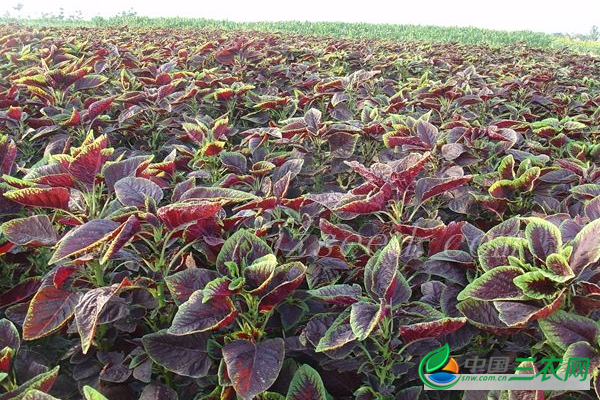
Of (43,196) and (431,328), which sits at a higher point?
(43,196)

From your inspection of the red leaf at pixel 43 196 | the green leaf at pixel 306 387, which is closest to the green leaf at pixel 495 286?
the green leaf at pixel 306 387

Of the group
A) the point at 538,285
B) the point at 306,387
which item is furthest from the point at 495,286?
the point at 306,387

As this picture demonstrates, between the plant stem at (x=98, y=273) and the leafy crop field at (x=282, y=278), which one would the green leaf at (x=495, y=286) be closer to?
the leafy crop field at (x=282, y=278)

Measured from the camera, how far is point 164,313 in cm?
144

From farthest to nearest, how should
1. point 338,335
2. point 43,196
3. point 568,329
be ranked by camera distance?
point 43,196 < point 338,335 < point 568,329

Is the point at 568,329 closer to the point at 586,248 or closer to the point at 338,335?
the point at 586,248

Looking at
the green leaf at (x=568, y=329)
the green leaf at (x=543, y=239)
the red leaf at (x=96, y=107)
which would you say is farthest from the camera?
the red leaf at (x=96, y=107)

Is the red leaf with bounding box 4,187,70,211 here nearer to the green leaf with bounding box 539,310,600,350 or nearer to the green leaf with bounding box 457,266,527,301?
the green leaf with bounding box 457,266,527,301

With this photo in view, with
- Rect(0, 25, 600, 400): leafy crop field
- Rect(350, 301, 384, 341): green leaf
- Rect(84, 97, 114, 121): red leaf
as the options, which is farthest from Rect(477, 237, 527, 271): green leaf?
Rect(84, 97, 114, 121): red leaf

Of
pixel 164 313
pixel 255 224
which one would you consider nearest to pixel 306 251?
pixel 255 224

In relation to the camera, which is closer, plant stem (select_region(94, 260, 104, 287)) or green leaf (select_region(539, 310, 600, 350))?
green leaf (select_region(539, 310, 600, 350))

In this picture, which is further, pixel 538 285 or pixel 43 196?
pixel 43 196

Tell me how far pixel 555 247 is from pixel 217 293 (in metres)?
0.76

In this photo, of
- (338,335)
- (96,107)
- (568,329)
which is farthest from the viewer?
(96,107)
